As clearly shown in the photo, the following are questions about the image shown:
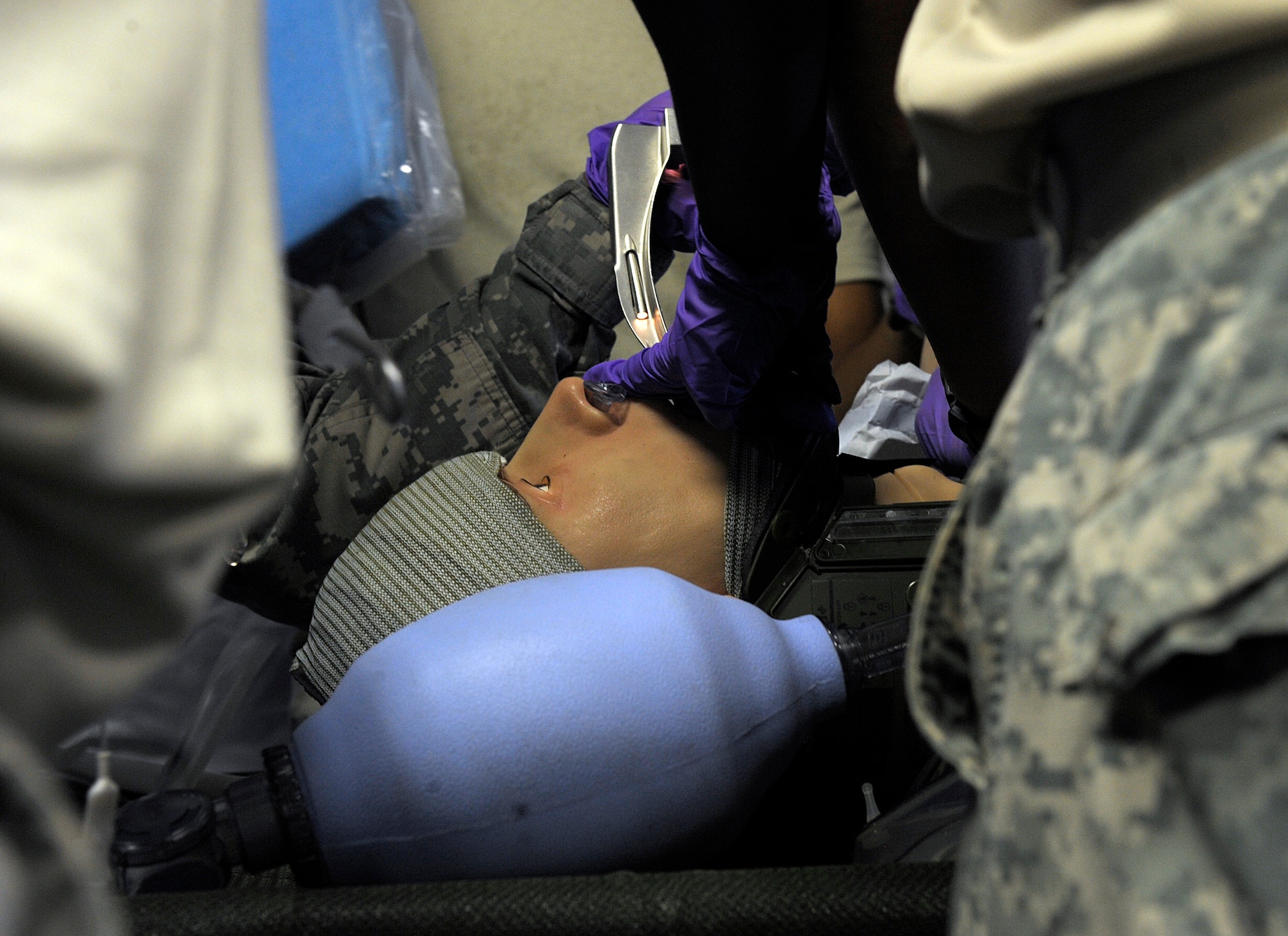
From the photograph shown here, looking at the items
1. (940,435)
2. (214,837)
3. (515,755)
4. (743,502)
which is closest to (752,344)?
(743,502)

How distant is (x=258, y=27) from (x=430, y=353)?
85 cm

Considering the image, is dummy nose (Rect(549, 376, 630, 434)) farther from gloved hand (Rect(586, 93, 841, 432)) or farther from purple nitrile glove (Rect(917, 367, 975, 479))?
purple nitrile glove (Rect(917, 367, 975, 479))

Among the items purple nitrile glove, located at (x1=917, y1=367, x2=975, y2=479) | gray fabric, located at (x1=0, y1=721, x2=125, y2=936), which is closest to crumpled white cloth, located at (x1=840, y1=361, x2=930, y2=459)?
purple nitrile glove, located at (x1=917, y1=367, x2=975, y2=479)

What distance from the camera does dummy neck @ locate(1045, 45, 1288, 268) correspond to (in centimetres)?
28

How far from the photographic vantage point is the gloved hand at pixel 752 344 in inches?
30.2

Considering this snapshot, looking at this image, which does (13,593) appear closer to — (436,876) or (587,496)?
(436,876)

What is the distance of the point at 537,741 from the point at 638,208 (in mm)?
695

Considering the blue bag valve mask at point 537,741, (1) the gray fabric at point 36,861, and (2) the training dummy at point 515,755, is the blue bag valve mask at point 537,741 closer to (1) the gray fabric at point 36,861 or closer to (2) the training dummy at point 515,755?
(2) the training dummy at point 515,755

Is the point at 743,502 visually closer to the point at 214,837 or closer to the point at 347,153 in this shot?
the point at 214,837

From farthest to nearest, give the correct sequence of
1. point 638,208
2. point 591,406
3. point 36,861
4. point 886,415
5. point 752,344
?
point 886,415 → point 638,208 → point 591,406 → point 752,344 → point 36,861

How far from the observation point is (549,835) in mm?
532

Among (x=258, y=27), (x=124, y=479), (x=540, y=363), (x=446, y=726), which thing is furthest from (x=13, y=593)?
(x=540, y=363)

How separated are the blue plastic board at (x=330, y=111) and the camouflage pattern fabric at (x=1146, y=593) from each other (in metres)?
0.95

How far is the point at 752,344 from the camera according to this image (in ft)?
2.65
